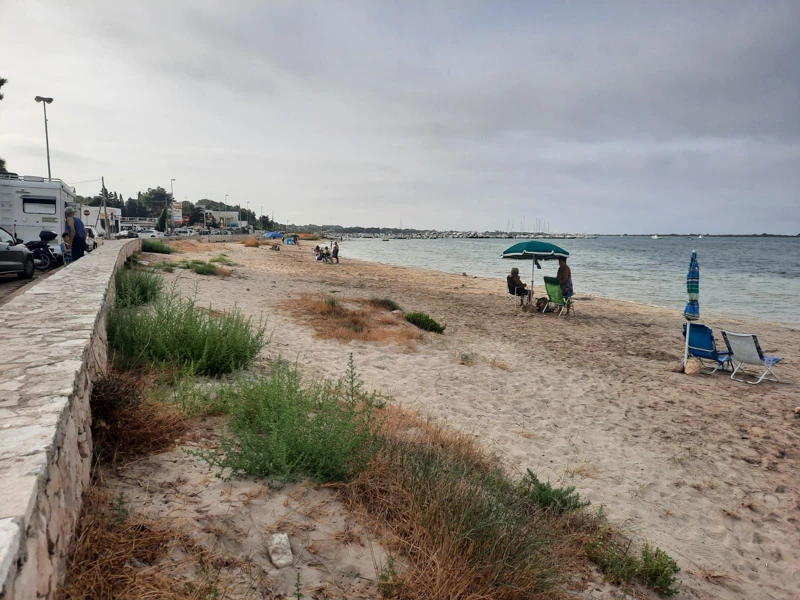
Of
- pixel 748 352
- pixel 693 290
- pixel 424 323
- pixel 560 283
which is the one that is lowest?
pixel 424 323

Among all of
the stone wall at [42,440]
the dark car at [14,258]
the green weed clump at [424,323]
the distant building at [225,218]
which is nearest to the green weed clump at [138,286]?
the stone wall at [42,440]

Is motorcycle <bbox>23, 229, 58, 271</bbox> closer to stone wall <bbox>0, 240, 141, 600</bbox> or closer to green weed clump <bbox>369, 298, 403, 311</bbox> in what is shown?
green weed clump <bbox>369, 298, 403, 311</bbox>

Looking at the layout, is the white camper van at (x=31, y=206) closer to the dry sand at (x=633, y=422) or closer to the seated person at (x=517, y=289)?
the dry sand at (x=633, y=422)

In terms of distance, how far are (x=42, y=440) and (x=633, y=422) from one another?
5.61 metres

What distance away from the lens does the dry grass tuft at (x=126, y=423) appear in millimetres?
2666

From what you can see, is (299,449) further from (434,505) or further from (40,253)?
(40,253)

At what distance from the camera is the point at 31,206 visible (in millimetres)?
14641

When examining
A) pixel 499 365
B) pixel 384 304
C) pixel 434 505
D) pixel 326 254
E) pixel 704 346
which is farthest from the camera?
pixel 326 254

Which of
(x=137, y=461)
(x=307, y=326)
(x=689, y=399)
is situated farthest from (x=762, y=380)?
(x=137, y=461)

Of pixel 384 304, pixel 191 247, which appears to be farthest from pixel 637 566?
pixel 191 247

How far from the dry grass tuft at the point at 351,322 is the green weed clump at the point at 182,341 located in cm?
269

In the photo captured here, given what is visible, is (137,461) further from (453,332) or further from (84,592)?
(453,332)

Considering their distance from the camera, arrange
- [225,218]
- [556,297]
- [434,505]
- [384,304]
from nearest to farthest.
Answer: [434,505] → [384,304] → [556,297] → [225,218]

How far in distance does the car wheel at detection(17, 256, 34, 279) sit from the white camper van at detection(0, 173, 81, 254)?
3524mm
